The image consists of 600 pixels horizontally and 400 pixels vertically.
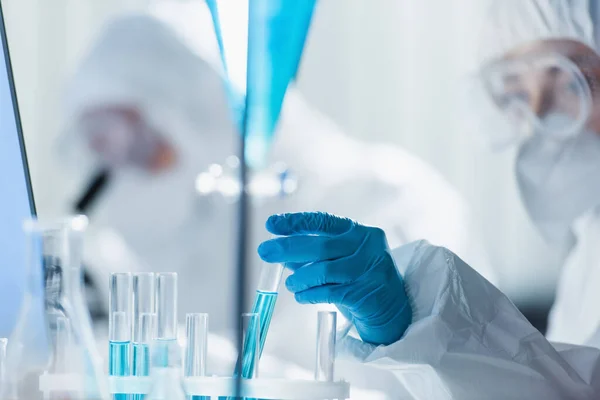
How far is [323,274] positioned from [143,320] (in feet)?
1.12

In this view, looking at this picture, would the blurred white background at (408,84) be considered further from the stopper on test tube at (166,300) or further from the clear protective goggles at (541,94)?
the stopper on test tube at (166,300)

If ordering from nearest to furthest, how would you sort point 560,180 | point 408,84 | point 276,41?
point 276,41 → point 560,180 → point 408,84

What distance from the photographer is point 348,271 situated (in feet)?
3.43

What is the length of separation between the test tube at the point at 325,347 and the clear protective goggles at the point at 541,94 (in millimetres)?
1475

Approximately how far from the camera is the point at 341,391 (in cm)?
74

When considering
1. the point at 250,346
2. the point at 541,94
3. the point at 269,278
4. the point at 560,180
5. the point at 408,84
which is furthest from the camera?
the point at 408,84

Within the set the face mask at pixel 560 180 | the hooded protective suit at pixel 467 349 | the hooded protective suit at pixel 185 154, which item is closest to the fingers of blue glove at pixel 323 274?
the hooded protective suit at pixel 467 349

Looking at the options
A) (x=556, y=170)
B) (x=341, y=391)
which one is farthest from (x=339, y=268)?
(x=556, y=170)

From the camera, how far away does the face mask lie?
204 cm

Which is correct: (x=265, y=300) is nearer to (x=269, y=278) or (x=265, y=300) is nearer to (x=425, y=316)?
(x=269, y=278)

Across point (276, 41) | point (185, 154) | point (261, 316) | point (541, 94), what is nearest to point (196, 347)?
point (261, 316)

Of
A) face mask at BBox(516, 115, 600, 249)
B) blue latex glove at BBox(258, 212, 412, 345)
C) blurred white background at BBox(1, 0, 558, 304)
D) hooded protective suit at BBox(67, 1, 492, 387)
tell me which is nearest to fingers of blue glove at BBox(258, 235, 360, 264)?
blue latex glove at BBox(258, 212, 412, 345)

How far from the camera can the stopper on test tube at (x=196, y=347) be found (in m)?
0.74

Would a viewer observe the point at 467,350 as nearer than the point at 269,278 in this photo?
No
